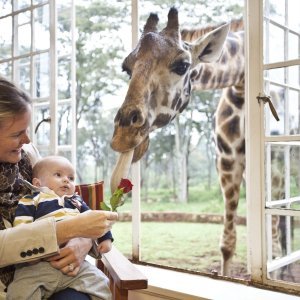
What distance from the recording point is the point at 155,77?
248 cm

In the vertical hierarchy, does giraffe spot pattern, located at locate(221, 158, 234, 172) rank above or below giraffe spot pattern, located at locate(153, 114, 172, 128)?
below

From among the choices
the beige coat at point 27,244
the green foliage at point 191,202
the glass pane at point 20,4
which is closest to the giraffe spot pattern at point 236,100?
the glass pane at point 20,4

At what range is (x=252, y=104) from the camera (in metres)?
1.83

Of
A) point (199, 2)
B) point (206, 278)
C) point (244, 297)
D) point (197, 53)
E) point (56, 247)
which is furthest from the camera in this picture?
point (199, 2)

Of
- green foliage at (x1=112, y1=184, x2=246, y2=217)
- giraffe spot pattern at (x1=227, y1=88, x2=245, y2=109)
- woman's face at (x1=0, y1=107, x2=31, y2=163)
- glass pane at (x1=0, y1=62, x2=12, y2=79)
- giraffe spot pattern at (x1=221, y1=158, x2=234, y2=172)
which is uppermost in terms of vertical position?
glass pane at (x1=0, y1=62, x2=12, y2=79)

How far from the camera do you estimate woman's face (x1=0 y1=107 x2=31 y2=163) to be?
142cm

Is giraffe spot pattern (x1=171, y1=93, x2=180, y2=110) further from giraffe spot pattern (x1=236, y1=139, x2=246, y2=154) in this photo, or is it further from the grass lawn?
the grass lawn

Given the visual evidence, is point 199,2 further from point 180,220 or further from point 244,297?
point 244,297

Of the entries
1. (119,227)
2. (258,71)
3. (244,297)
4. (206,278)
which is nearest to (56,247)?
(244,297)

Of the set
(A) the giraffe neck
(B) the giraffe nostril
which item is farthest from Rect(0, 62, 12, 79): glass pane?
(A) the giraffe neck

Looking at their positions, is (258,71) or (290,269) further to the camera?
(290,269)

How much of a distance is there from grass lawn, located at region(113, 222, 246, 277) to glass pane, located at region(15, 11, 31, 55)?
2858 mm

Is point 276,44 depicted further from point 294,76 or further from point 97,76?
point 97,76

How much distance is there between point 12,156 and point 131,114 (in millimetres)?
1096
